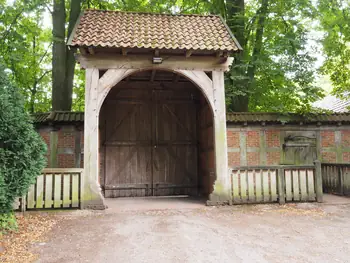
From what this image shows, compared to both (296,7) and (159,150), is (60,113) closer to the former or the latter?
(159,150)

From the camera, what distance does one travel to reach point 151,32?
292 inches

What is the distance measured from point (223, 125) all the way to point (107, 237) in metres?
3.88

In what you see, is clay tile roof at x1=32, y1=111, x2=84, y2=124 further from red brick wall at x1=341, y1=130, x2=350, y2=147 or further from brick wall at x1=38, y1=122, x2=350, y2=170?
red brick wall at x1=341, y1=130, x2=350, y2=147

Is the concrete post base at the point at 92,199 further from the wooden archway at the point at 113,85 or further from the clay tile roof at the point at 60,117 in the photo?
the clay tile roof at the point at 60,117

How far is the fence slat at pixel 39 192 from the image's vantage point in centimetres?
629

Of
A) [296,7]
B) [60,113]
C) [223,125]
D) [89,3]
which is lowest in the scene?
[223,125]

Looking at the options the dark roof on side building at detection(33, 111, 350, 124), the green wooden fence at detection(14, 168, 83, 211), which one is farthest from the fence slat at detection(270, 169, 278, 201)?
the green wooden fence at detection(14, 168, 83, 211)

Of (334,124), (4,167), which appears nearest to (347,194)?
(334,124)

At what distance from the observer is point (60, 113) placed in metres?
8.84

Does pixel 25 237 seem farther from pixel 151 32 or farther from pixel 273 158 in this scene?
pixel 273 158

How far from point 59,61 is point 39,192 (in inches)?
238

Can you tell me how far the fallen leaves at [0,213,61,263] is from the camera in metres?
3.72

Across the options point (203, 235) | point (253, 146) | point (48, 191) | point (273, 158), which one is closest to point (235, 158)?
point (253, 146)

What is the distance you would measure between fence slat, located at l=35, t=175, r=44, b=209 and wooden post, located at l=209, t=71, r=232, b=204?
12.4 feet
